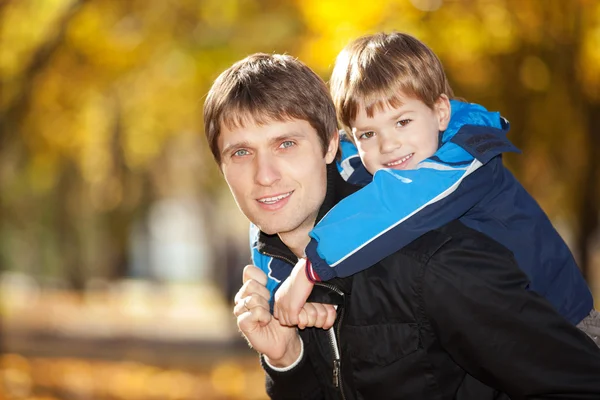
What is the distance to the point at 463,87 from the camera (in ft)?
31.7

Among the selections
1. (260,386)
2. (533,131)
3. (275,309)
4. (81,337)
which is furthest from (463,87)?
(81,337)

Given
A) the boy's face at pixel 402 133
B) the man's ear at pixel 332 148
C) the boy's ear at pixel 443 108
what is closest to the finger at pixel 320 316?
the man's ear at pixel 332 148

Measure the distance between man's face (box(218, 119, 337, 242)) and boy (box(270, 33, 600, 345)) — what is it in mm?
157

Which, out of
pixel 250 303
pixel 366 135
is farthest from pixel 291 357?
pixel 366 135

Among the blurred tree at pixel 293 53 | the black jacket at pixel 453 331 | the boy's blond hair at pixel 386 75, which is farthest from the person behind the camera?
the blurred tree at pixel 293 53

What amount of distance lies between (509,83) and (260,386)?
19.0 feet

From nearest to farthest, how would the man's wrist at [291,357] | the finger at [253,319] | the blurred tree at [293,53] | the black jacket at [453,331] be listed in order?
the black jacket at [453,331]
the finger at [253,319]
the man's wrist at [291,357]
the blurred tree at [293,53]

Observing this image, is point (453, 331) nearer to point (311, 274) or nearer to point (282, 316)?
point (311, 274)

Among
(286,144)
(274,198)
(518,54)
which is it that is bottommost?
(274,198)

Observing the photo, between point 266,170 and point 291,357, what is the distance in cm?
88

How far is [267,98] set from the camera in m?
3.03

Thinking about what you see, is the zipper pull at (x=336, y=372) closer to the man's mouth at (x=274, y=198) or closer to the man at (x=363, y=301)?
the man at (x=363, y=301)

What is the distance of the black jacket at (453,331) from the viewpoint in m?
2.43

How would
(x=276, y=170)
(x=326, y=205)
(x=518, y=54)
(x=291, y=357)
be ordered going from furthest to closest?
1. (x=518, y=54)
2. (x=291, y=357)
3. (x=326, y=205)
4. (x=276, y=170)
